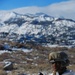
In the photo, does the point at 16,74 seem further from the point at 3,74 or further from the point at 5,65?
the point at 5,65

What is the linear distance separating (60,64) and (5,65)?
17410 mm

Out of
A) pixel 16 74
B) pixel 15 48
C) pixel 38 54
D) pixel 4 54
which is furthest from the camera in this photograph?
pixel 15 48

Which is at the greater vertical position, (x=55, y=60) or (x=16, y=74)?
(x=55, y=60)

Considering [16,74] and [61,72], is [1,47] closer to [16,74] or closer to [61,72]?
[16,74]

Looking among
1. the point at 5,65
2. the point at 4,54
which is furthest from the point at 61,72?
the point at 4,54

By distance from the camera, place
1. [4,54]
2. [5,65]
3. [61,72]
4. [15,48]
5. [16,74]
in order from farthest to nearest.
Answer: [15,48] → [4,54] → [5,65] → [16,74] → [61,72]

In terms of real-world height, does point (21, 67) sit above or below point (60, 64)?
below

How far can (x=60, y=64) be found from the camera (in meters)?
6.43

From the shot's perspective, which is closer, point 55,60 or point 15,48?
point 55,60

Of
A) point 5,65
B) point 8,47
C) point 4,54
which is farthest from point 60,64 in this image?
point 8,47

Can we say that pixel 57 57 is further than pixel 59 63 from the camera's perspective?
No

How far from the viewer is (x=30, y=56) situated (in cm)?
3228

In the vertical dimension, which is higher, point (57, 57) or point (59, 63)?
point (57, 57)

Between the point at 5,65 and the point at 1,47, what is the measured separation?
1136 centimetres
